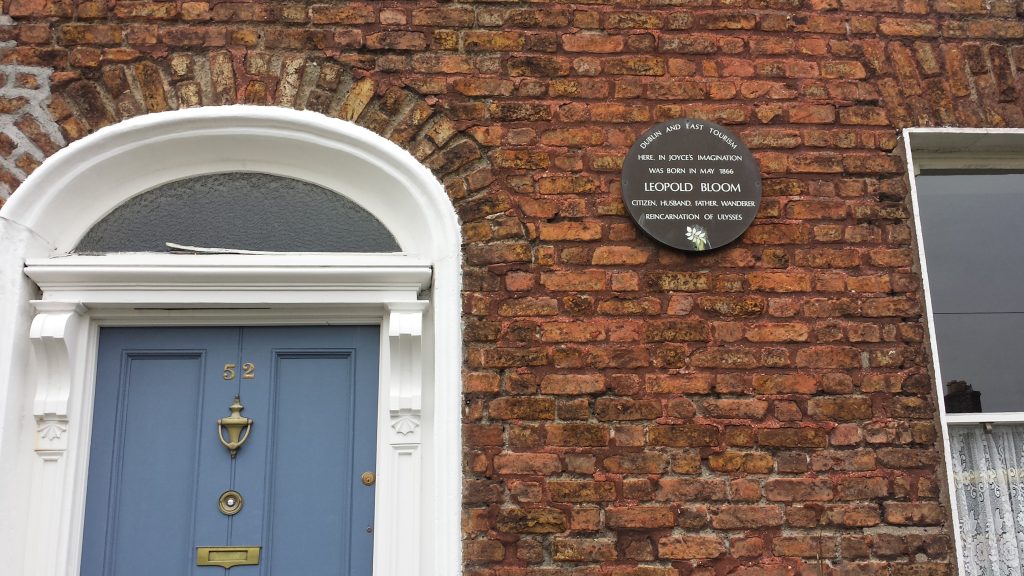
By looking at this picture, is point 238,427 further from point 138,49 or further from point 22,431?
point 138,49

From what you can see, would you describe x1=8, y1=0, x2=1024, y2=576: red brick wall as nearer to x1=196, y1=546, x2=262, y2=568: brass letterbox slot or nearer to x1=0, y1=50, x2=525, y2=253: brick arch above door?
x1=0, y1=50, x2=525, y2=253: brick arch above door

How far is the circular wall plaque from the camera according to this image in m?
3.29

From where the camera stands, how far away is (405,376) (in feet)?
10.7

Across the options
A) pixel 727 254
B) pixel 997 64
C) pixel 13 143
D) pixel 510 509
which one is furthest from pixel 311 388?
pixel 997 64

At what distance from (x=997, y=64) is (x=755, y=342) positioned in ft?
5.32

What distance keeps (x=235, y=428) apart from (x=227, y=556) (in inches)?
19.0

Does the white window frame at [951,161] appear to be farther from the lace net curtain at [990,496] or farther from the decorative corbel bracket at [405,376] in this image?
the decorative corbel bracket at [405,376]

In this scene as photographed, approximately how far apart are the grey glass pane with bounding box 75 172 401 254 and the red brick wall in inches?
13.7

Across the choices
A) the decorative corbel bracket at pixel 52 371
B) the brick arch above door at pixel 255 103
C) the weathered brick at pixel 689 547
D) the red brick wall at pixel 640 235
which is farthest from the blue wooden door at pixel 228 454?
the weathered brick at pixel 689 547

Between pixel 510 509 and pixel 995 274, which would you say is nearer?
pixel 510 509

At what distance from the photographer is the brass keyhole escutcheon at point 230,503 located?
3.22 m

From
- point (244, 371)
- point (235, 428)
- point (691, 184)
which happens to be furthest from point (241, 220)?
point (691, 184)

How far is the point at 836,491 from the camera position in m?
3.10

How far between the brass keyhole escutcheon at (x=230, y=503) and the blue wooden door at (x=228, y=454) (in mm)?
17
